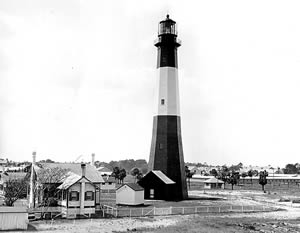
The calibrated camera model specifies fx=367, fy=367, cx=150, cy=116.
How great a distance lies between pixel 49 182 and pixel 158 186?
14.7 m

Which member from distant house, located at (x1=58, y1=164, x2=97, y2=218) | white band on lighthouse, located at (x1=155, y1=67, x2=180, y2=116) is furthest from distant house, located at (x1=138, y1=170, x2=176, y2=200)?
distant house, located at (x1=58, y1=164, x2=97, y2=218)

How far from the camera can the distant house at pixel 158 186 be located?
44531 millimetres

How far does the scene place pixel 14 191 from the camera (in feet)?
118

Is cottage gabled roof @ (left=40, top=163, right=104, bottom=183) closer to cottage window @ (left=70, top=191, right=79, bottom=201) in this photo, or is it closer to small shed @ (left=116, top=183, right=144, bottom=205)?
small shed @ (left=116, top=183, right=144, bottom=205)

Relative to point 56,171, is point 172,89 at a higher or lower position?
higher

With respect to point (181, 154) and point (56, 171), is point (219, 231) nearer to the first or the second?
point (56, 171)

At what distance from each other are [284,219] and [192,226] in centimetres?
1013

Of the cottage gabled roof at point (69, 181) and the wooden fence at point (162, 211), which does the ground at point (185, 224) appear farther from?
the cottage gabled roof at point (69, 181)

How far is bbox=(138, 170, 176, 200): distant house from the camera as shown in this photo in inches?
1753

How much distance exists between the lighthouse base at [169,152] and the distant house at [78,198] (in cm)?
1507

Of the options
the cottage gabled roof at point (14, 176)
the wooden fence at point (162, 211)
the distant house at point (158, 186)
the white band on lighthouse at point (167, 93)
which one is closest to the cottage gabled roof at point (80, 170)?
the wooden fence at point (162, 211)

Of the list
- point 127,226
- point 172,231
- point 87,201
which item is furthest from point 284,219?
point 87,201

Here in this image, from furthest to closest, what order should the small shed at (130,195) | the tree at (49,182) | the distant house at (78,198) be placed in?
the small shed at (130,195)
the tree at (49,182)
the distant house at (78,198)

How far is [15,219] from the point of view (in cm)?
2445
